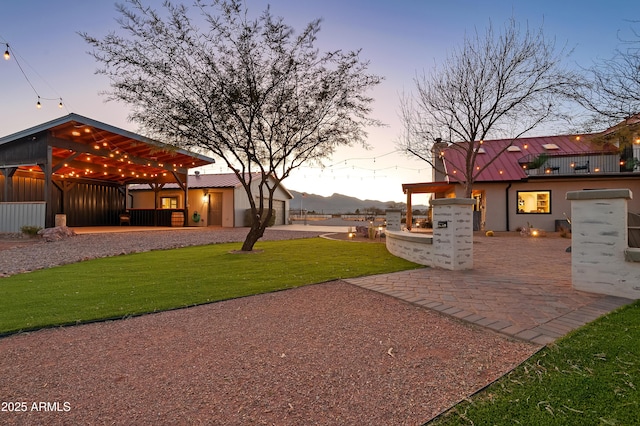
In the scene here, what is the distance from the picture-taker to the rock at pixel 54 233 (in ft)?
35.9

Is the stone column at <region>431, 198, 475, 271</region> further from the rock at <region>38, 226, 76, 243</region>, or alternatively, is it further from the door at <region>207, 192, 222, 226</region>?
the door at <region>207, 192, 222, 226</region>

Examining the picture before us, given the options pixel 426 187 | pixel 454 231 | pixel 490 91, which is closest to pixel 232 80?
pixel 454 231

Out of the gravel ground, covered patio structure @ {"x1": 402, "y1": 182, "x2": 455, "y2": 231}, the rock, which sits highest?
covered patio structure @ {"x1": 402, "y1": 182, "x2": 455, "y2": 231}

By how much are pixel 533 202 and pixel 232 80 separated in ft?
51.7

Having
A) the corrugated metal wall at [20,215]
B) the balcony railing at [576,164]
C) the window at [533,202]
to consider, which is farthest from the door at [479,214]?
the corrugated metal wall at [20,215]

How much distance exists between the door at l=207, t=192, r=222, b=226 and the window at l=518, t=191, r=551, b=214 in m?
17.9

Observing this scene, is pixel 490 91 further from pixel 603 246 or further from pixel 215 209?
pixel 215 209

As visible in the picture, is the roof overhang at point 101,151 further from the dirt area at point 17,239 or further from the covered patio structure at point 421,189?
the covered patio structure at point 421,189

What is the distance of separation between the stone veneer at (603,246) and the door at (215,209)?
794 inches

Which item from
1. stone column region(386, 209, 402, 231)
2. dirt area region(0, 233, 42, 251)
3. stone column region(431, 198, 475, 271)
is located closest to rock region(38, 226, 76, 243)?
dirt area region(0, 233, 42, 251)

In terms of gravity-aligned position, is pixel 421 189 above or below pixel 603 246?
above

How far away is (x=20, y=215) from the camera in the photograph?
39.2 feet

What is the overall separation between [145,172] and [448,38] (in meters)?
17.8

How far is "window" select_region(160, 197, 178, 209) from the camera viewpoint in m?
23.0
